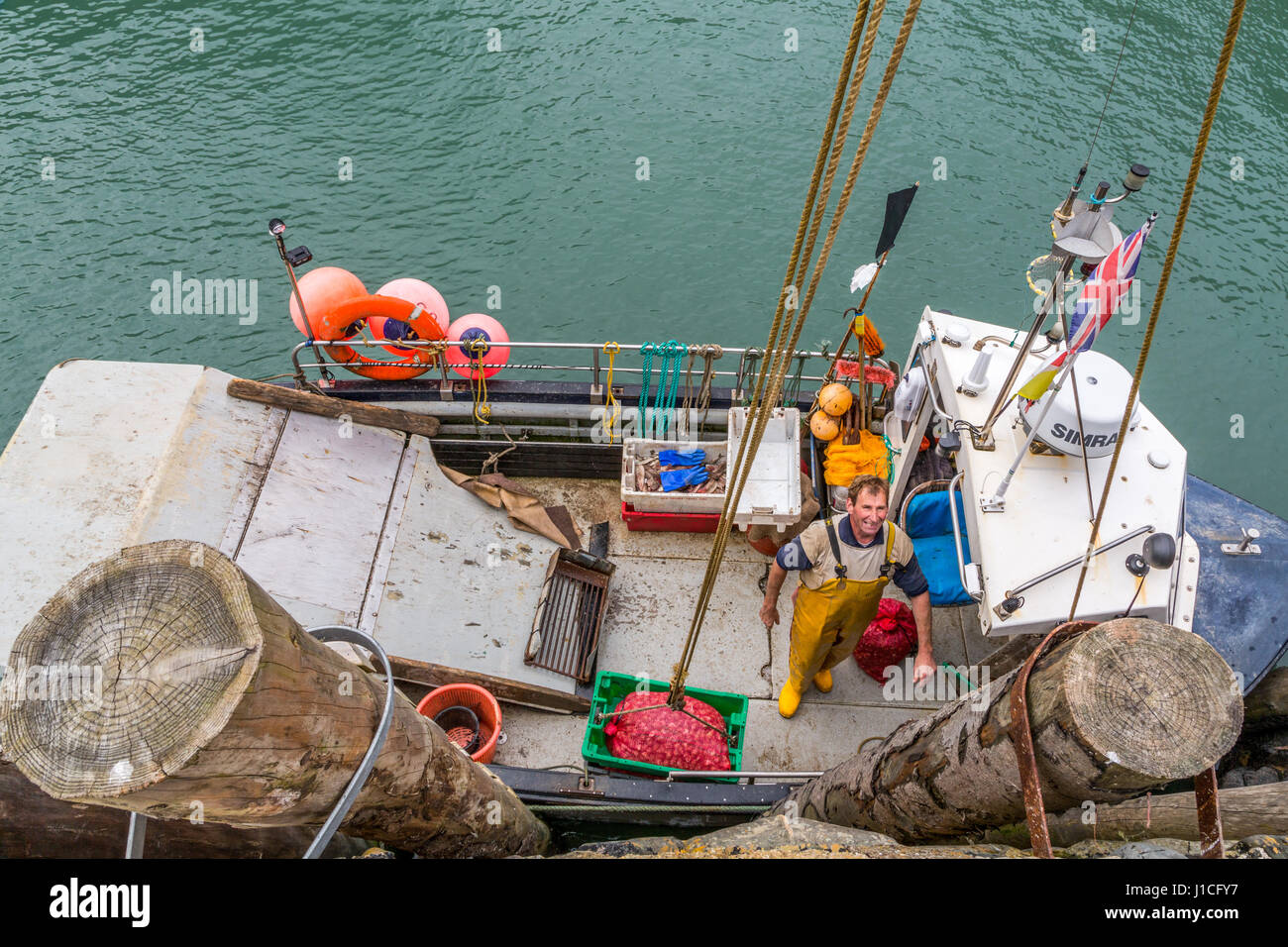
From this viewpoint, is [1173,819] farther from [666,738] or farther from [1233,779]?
[666,738]

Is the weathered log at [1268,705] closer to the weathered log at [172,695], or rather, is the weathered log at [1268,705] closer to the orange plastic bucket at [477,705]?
the orange plastic bucket at [477,705]

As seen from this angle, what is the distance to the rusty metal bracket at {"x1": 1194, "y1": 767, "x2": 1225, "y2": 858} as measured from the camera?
244 cm

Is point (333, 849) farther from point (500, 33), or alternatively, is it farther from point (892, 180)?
point (500, 33)

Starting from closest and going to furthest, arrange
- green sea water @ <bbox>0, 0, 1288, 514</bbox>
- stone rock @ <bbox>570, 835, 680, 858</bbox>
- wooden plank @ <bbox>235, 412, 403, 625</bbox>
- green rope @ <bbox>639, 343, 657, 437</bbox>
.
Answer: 1. stone rock @ <bbox>570, 835, 680, 858</bbox>
2. wooden plank @ <bbox>235, 412, 403, 625</bbox>
3. green rope @ <bbox>639, 343, 657, 437</bbox>
4. green sea water @ <bbox>0, 0, 1288, 514</bbox>

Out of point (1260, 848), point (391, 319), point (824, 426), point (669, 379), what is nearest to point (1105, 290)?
point (1260, 848)

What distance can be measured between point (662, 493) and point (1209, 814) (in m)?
5.58

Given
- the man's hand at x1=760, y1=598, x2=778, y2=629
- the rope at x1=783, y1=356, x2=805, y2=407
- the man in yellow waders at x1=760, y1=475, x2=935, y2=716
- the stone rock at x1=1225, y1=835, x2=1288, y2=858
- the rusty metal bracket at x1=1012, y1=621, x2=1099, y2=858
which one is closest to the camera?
the rusty metal bracket at x1=1012, y1=621, x2=1099, y2=858

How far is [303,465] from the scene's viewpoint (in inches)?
269

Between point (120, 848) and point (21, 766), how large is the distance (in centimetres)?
205

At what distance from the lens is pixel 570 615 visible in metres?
7.19

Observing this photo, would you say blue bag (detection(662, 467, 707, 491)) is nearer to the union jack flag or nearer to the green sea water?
the union jack flag

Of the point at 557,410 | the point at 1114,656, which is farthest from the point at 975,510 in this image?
the point at 557,410

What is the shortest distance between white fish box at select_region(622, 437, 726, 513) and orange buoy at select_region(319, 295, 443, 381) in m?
2.32

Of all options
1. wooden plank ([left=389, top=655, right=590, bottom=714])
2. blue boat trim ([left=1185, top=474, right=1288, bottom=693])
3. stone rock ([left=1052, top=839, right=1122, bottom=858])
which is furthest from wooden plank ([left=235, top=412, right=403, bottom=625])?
blue boat trim ([left=1185, top=474, right=1288, bottom=693])
